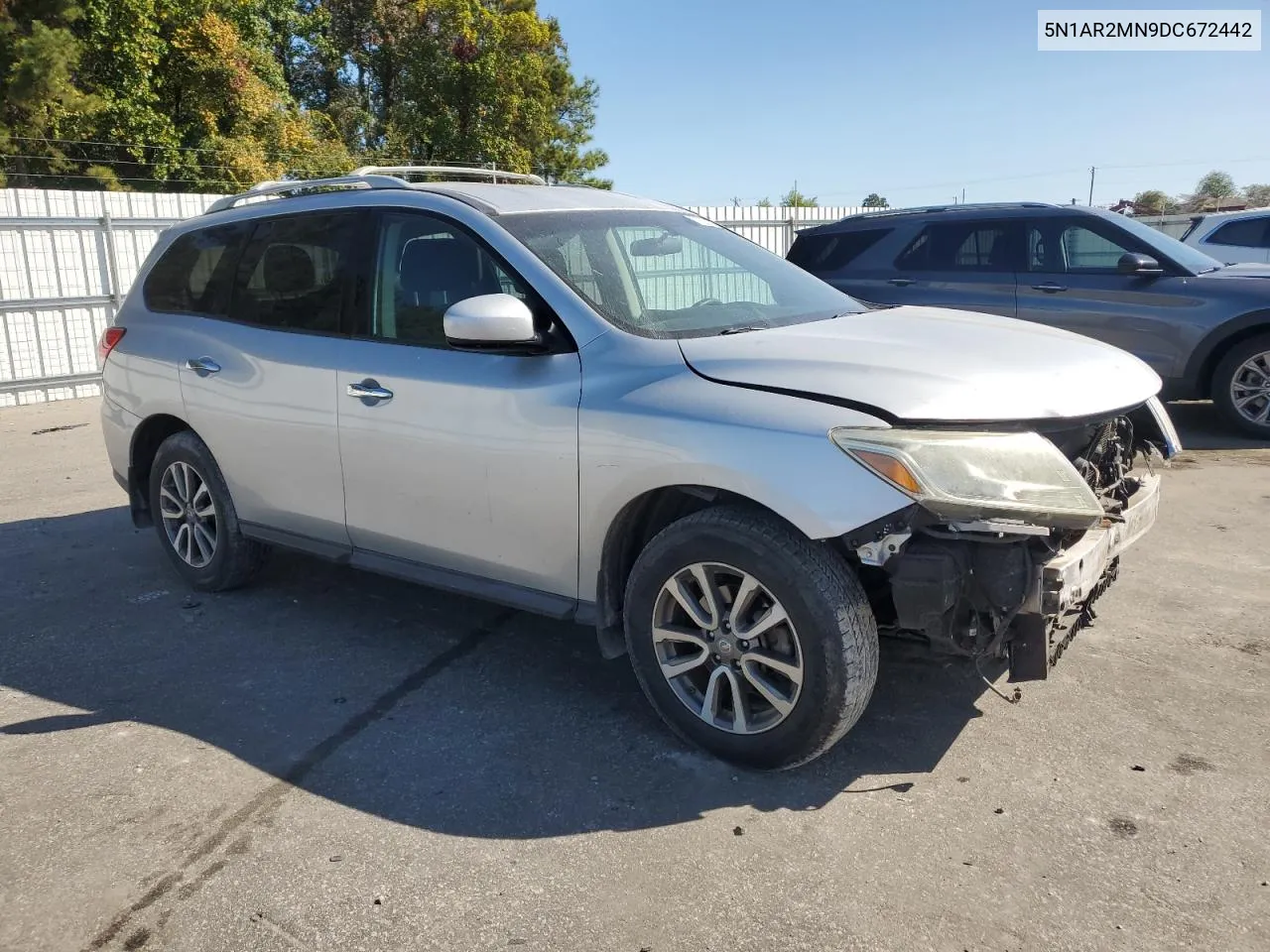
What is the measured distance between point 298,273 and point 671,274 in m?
1.68

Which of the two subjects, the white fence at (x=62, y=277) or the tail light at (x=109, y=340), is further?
the white fence at (x=62, y=277)

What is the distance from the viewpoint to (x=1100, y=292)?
8125mm

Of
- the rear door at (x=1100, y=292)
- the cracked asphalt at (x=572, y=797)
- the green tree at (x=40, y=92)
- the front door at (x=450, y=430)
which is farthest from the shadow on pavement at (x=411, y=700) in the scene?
the green tree at (x=40, y=92)

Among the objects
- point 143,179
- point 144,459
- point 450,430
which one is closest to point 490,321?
point 450,430

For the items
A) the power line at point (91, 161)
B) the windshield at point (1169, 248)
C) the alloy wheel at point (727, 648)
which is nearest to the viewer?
the alloy wheel at point (727, 648)

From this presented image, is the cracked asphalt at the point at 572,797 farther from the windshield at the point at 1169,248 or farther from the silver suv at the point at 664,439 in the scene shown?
the windshield at the point at 1169,248

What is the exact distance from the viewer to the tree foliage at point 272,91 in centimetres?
2603

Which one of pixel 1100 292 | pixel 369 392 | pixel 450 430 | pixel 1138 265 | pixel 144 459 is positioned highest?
pixel 1138 265

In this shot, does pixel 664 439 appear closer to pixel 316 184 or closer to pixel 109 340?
pixel 316 184

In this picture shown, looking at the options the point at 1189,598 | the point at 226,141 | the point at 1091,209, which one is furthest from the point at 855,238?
the point at 226,141

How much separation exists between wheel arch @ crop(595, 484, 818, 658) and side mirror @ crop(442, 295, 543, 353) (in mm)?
688

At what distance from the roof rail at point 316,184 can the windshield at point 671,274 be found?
2.94 feet

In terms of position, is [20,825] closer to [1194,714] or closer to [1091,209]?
[1194,714]

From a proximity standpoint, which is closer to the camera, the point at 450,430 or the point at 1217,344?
the point at 450,430
